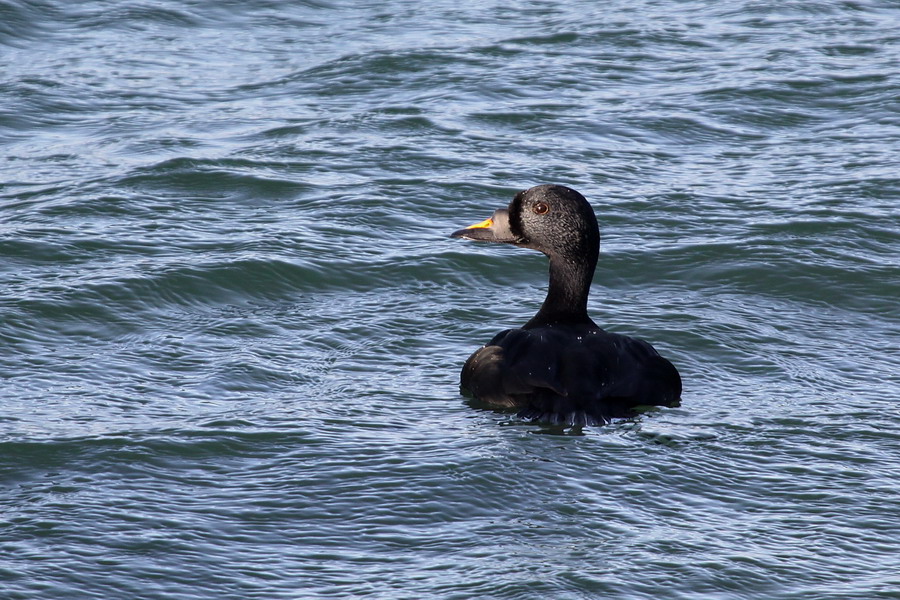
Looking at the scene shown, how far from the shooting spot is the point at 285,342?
791cm

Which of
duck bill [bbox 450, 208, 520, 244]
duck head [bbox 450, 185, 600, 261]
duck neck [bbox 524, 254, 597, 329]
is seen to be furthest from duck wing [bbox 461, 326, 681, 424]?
duck bill [bbox 450, 208, 520, 244]

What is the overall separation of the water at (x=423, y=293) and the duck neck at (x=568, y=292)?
61 cm

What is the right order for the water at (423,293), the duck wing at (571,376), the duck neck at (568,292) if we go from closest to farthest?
the water at (423,293)
the duck wing at (571,376)
the duck neck at (568,292)

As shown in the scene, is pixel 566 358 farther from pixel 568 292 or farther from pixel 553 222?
pixel 553 222

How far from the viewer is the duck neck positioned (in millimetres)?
7461

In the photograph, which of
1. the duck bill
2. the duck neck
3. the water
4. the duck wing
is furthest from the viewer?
the duck bill

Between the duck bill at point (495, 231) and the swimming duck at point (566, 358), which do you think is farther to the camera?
the duck bill at point (495, 231)

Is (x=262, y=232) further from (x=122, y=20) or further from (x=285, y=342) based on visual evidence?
(x=122, y=20)

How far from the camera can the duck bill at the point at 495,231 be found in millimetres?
7730

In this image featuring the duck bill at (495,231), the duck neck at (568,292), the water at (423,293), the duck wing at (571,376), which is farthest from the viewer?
the duck bill at (495,231)

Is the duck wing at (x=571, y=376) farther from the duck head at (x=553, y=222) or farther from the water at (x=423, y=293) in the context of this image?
the duck head at (x=553, y=222)

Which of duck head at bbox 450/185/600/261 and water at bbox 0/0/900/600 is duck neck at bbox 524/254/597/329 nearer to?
duck head at bbox 450/185/600/261

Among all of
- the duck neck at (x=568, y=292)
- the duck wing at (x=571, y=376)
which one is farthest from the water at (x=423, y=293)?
the duck neck at (x=568, y=292)

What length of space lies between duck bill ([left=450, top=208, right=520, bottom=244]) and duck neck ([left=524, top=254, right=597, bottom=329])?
0.35 metres
